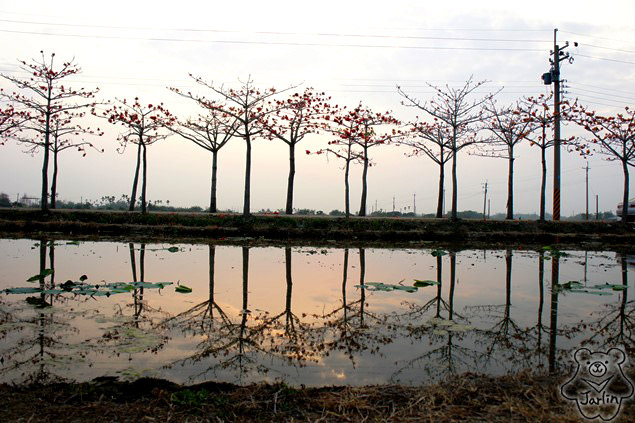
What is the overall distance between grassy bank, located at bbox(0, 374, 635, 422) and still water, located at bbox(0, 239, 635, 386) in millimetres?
435

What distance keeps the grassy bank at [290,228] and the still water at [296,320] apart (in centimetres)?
1029

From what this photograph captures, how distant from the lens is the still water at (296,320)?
16.1ft

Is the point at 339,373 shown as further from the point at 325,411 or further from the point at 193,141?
the point at 193,141

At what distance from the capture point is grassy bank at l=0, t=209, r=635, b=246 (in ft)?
76.0

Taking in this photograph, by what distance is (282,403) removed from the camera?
12.6ft

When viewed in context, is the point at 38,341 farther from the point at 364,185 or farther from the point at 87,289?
the point at 364,185

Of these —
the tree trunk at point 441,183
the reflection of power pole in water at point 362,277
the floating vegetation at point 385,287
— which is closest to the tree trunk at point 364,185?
the tree trunk at point 441,183

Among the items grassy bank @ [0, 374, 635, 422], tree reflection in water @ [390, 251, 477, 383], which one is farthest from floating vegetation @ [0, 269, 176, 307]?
tree reflection in water @ [390, 251, 477, 383]

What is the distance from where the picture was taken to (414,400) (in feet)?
12.9

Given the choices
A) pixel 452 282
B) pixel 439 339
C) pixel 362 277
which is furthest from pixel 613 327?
pixel 362 277

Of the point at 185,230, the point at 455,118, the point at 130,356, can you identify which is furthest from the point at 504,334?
the point at 455,118

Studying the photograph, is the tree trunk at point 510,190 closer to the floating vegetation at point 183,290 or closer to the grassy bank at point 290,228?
the grassy bank at point 290,228

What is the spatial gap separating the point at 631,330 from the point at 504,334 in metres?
2.17

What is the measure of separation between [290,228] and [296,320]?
17.5 meters
